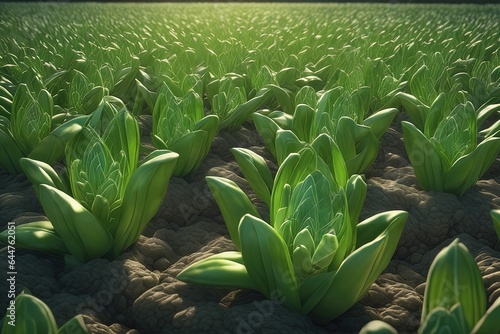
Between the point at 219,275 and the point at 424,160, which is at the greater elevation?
the point at 424,160

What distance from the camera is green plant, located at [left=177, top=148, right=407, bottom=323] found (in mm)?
1356

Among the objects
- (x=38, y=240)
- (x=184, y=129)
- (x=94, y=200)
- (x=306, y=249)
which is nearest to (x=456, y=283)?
(x=306, y=249)

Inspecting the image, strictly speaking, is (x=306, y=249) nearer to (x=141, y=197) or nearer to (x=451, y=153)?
(x=141, y=197)

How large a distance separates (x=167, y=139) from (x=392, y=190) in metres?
0.86

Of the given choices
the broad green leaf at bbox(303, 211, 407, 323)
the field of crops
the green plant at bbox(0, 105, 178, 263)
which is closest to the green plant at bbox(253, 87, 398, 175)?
the field of crops

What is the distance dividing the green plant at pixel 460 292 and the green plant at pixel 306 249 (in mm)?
185

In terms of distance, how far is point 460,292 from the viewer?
117 centimetres

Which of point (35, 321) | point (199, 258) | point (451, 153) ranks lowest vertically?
point (199, 258)

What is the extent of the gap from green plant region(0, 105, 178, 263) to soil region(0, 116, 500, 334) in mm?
55

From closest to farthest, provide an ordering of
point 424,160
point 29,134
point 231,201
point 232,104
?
point 231,201
point 424,160
point 29,134
point 232,104

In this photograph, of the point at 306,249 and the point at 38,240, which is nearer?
the point at 306,249

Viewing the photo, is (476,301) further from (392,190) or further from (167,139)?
(167,139)

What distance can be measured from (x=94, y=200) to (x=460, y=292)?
3.27 feet

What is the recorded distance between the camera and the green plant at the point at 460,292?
1.11m
